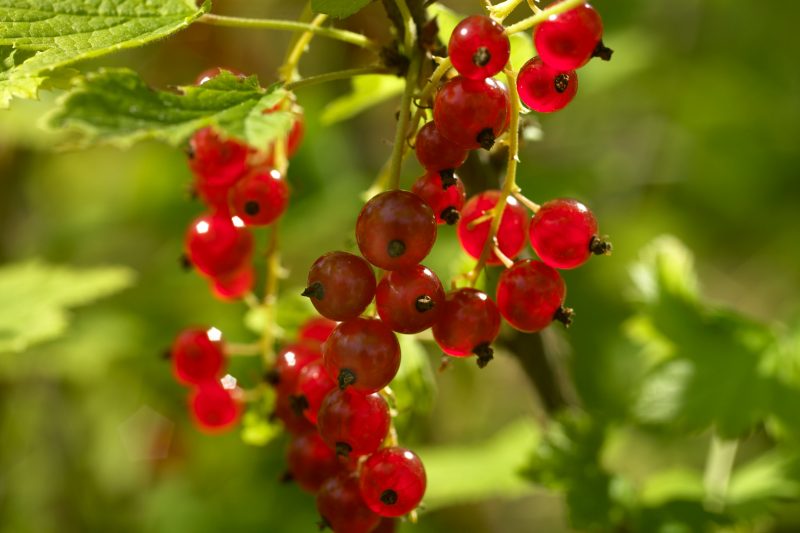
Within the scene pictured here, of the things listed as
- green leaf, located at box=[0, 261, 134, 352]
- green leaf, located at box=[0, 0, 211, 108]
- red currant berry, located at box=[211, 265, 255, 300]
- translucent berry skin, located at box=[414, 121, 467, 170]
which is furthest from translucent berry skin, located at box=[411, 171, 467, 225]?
green leaf, located at box=[0, 261, 134, 352]

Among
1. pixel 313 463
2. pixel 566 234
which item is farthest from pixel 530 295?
pixel 313 463

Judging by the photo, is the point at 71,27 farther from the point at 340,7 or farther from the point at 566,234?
the point at 566,234

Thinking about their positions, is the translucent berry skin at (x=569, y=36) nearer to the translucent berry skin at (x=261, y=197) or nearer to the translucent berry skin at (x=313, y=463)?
the translucent berry skin at (x=261, y=197)

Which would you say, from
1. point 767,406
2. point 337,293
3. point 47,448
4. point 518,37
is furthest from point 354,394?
point 47,448

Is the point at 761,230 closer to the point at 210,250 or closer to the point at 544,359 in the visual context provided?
the point at 544,359

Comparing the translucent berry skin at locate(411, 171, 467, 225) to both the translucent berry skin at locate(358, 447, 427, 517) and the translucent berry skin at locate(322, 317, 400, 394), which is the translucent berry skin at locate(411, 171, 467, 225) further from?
the translucent berry skin at locate(358, 447, 427, 517)

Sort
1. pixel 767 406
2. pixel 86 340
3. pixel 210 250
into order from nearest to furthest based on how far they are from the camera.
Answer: pixel 210 250 → pixel 767 406 → pixel 86 340

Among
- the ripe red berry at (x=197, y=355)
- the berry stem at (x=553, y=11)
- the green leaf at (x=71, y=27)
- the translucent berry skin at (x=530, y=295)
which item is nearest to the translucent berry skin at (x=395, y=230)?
the translucent berry skin at (x=530, y=295)
